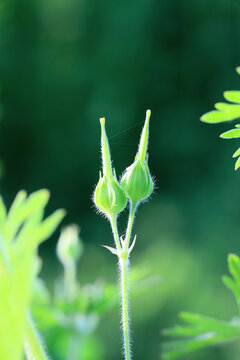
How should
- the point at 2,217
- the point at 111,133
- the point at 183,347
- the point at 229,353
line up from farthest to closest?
the point at 111,133
the point at 229,353
the point at 183,347
the point at 2,217

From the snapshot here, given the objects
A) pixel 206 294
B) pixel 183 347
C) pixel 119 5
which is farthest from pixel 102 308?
pixel 119 5

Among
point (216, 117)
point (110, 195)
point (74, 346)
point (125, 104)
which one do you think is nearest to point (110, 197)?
point (110, 195)

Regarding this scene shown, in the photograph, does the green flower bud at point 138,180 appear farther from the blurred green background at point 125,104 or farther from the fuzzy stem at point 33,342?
the blurred green background at point 125,104

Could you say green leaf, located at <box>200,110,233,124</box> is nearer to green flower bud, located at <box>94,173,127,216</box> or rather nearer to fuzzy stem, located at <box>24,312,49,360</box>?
green flower bud, located at <box>94,173,127,216</box>

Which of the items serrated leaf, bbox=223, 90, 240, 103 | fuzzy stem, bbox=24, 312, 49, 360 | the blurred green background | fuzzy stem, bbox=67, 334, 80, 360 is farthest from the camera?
the blurred green background

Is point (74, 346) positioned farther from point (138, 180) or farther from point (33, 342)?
point (33, 342)

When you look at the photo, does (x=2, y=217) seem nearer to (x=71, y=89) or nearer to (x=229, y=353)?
(x=229, y=353)

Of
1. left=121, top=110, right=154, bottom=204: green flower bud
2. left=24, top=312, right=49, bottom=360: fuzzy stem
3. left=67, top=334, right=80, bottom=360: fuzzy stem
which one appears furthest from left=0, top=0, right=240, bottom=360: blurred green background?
left=24, top=312, right=49, bottom=360: fuzzy stem
